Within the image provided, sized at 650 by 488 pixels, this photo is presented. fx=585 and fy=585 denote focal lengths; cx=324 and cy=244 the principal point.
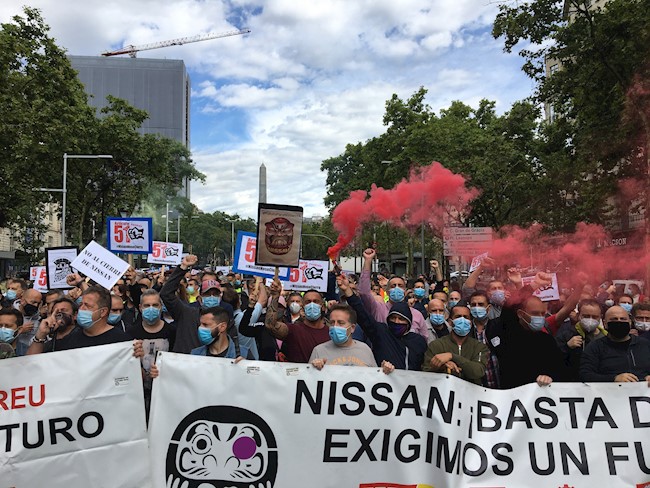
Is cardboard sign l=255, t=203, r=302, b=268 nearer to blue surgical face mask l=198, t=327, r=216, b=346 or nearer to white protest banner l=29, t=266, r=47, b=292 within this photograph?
blue surgical face mask l=198, t=327, r=216, b=346

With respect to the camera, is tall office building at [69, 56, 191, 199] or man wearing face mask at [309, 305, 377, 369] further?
tall office building at [69, 56, 191, 199]

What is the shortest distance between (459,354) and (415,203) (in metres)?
17.9

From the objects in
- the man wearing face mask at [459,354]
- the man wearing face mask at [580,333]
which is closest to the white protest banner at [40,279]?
the man wearing face mask at [459,354]

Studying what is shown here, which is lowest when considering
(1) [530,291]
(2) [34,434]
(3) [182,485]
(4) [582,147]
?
(3) [182,485]

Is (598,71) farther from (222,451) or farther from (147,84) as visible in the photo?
(147,84)

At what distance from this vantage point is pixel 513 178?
25.1 metres

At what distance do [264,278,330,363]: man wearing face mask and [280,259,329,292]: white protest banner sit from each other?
14.0 feet

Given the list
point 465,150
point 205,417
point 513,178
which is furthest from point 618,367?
point 465,150

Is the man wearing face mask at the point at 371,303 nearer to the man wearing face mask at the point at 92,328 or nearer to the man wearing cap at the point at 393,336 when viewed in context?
the man wearing cap at the point at 393,336

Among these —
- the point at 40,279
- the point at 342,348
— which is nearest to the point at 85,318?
the point at 342,348

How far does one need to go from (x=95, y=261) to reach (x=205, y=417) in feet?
12.2

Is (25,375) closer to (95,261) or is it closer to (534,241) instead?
(95,261)

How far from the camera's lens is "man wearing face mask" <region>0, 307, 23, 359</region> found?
438 centimetres

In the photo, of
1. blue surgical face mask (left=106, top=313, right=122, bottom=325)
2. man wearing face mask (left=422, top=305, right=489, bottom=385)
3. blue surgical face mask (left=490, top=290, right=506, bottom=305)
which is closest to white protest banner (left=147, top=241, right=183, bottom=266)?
blue surgical face mask (left=106, top=313, right=122, bottom=325)
